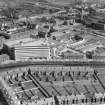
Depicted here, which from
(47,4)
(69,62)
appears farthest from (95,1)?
(69,62)

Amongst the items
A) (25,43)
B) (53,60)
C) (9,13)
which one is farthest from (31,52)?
(9,13)

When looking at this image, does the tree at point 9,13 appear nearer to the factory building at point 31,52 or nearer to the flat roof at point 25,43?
the flat roof at point 25,43

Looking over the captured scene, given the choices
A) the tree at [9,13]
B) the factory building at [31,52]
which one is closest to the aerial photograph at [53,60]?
the factory building at [31,52]

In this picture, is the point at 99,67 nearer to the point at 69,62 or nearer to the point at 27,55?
the point at 69,62

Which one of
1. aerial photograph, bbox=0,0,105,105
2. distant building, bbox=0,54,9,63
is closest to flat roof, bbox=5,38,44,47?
aerial photograph, bbox=0,0,105,105

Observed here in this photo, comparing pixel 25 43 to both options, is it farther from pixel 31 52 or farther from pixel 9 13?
pixel 9 13

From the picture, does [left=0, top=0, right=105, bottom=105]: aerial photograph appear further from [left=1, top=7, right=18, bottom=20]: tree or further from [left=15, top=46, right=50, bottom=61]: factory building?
[left=1, top=7, right=18, bottom=20]: tree

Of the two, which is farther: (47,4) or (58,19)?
(47,4)
